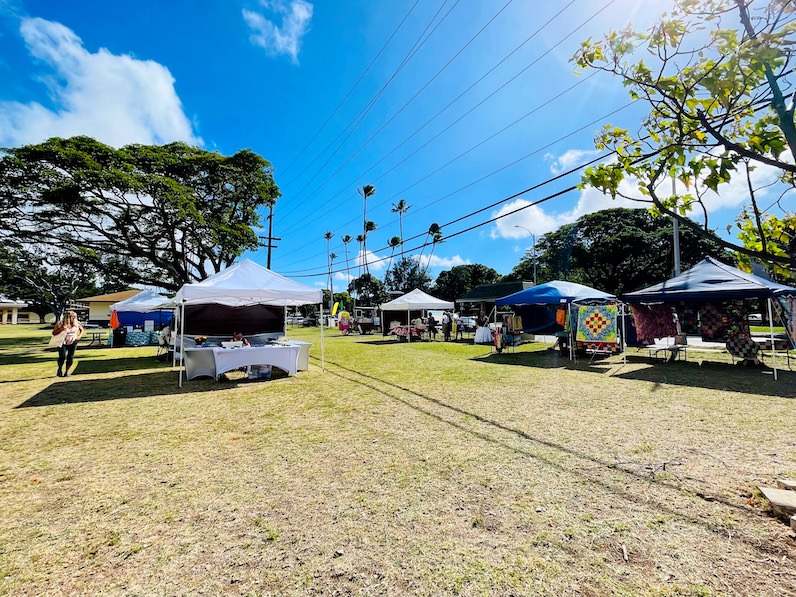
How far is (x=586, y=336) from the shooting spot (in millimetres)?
10070

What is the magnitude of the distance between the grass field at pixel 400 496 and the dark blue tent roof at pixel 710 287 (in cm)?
286

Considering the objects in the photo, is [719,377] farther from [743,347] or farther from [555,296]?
[555,296]

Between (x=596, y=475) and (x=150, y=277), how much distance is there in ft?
76.0

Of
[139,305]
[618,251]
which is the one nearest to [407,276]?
[618,251]

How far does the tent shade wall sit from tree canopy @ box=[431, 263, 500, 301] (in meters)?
45.5

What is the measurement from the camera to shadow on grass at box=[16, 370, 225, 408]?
629 centimetres

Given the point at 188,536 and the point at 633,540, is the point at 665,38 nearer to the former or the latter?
the point at 633,540

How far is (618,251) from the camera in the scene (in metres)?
35.5

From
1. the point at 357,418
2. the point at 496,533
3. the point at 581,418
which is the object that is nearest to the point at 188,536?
the point at 496,533

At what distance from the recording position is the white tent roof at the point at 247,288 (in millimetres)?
7387

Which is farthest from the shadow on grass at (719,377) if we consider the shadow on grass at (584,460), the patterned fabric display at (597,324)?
the shadow on grass at (584,460)

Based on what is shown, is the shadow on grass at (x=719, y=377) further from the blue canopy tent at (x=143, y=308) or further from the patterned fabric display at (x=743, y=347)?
the blue canopy tent at (x=143, y=308)

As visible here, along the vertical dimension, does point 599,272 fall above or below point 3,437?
above

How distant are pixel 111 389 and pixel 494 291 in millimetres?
38165
